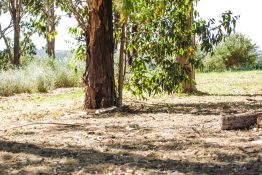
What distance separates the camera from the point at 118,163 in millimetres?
4348

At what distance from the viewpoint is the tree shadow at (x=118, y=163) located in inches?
160

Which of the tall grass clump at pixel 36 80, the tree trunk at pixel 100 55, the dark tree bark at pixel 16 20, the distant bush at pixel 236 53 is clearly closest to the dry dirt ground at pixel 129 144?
the tree trunk at pixel 100 55

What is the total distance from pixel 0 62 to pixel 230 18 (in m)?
20.1

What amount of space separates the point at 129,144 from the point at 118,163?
3.04 ft

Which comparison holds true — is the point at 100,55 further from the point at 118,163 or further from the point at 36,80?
the point at 36,80

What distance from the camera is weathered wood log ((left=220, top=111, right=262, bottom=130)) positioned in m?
5.91

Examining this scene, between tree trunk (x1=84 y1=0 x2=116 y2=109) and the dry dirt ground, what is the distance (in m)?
0.43

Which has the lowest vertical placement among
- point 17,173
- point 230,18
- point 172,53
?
point 17,173

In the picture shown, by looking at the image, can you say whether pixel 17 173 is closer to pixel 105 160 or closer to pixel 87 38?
pixel 105 160

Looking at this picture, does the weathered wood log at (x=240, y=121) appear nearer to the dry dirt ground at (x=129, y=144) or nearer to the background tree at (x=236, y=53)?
the dry dirt ground at (x=129, y=144)

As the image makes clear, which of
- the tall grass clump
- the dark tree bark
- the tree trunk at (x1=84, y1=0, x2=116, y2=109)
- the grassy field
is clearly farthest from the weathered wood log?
the dark tree bark

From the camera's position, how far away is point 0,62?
26.0 metres

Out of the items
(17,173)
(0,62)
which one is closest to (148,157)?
(17,173)

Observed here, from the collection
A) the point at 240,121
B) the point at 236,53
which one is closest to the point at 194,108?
the point at 240,121
